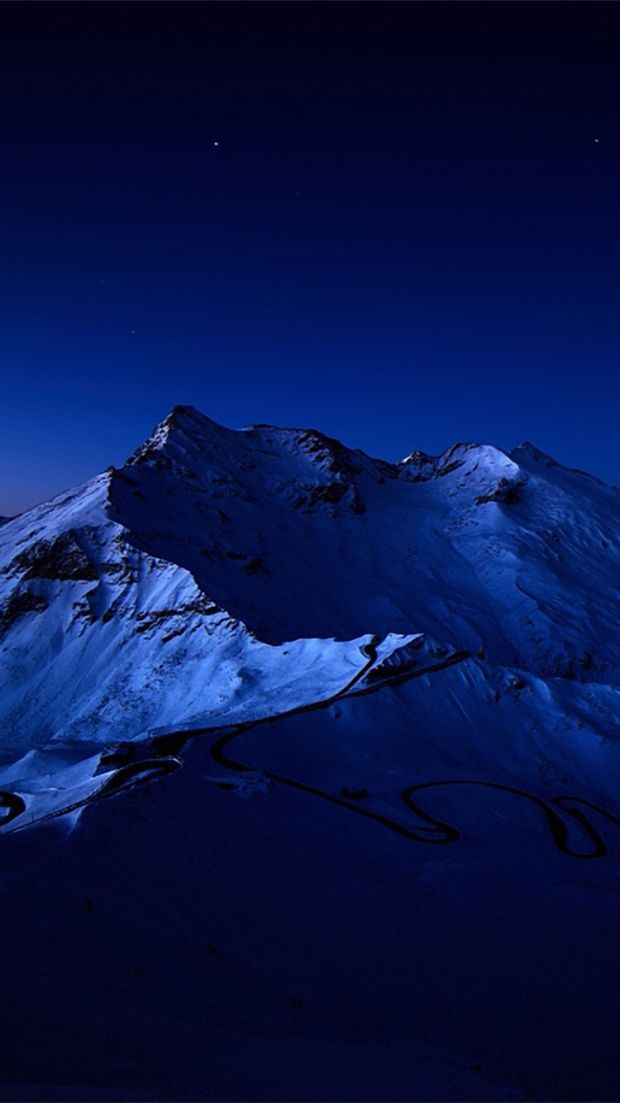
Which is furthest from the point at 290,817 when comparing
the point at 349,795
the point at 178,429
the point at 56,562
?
the point at 178,429

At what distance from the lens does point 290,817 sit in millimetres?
32156

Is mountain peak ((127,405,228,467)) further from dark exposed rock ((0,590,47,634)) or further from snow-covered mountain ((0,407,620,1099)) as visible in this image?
dark exposed rock ((0,590,47,634))

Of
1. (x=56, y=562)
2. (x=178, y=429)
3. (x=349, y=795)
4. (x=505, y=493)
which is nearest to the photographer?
(x=349, y=795)

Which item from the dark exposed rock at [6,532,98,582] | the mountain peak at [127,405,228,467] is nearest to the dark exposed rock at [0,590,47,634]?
the dark exposed rock at [6,532,98,582]

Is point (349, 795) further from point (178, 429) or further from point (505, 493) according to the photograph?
point (505, 493)

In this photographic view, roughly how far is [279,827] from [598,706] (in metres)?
48.0

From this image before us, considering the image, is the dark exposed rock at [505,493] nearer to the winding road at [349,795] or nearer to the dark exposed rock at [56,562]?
the dark exposed rock at [56,562]

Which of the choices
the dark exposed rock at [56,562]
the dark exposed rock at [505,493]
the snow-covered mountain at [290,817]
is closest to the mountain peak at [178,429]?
the snow-covered mountain at [290,817]

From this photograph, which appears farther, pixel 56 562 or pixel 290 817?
pixel 56 562

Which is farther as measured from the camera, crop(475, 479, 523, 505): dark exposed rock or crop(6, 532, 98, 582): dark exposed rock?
crop(475, 479, 523, 505): dark exposed rock

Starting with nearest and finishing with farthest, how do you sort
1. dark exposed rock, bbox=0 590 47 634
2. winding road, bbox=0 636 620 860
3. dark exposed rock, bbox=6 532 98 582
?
winding road, bbox=0 636 620 860 → dark exposed rock, bbox=0 590 47 634 → dark exposed rock, bbox=6 532 98 582

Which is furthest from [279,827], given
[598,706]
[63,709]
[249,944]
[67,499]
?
[67,499]

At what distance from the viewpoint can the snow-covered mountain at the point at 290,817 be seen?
12.2m

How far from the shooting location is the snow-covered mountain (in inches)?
479
